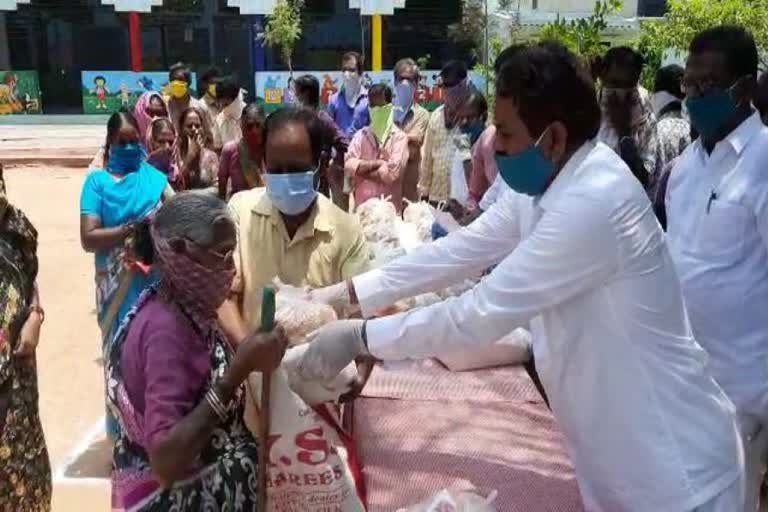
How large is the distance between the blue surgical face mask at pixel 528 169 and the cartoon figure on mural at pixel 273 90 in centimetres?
1986

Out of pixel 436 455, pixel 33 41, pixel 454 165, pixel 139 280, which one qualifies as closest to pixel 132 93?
pixel 33 41

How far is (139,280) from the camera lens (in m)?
3.74

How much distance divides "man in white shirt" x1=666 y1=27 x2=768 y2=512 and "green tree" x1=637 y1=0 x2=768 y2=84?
24.1 feet

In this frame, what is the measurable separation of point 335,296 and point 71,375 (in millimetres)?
3498

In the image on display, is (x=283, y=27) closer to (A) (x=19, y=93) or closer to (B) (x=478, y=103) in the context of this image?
(A) (x=19, y=93)

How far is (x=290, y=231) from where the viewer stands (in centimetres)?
260

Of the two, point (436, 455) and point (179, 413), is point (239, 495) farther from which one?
point (436, 455)

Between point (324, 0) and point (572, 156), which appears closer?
point (572, 156)

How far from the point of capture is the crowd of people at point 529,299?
164cm

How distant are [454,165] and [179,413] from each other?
4289 millimetres

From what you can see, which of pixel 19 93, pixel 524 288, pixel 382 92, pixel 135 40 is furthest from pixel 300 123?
pixel 19 93

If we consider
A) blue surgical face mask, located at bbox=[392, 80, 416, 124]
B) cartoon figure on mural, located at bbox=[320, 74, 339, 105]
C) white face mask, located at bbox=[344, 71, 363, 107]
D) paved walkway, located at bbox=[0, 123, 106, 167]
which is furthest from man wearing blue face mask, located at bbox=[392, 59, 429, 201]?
cartoon figure on mural, located at bbox=[320, 74, 339, 105]

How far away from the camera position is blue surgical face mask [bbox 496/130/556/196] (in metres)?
1.78

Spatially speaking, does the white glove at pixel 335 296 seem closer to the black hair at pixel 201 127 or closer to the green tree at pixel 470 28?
the black hair at pixel 201 127
